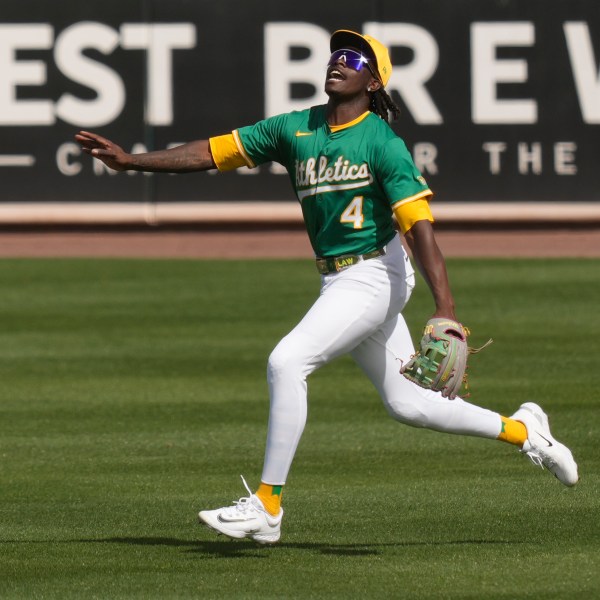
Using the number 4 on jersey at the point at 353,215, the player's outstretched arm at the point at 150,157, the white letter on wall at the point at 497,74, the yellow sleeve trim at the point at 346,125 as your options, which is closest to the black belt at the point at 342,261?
the number 4 on jersey at the point at 353,215

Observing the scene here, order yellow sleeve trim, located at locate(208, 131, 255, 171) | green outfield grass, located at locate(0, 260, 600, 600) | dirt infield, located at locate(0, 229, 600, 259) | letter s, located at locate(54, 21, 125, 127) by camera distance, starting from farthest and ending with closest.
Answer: letter s, located at locate(54, 21, 125, 127) → dirt infield, located at locate(0, 229, 600, 259) → yellow sleeve trim, located at locate(208, 131, 255, 171) → green outfield grass, located at locate(0, 260, 600, 600)

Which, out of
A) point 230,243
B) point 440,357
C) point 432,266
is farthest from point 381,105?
point 230,243

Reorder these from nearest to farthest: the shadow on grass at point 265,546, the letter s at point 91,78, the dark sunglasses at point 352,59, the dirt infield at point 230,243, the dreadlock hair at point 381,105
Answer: the shadow on grass at point 265,546 < the dark sunglasses at point 352,59 < the dreadlock hair at point 381,105 < the dirt infield at point 230,243 < the letter s at point 91,78

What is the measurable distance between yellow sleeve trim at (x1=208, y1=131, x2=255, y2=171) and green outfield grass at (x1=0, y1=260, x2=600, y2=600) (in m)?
1.55

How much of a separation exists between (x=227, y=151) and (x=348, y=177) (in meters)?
0.66

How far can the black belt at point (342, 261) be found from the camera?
21.8ft

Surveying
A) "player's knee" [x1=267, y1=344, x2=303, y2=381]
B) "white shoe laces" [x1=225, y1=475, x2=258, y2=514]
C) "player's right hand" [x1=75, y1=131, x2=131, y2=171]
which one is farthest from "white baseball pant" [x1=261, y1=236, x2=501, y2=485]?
"player's right hand" [x1=75, y1=131, x2=131, y2=171]

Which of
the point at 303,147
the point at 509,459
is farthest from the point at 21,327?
the point at 303,147

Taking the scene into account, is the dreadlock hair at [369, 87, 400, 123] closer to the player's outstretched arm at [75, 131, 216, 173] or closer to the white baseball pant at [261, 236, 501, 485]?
the white baseball pant at [261, 236, 501, 485]

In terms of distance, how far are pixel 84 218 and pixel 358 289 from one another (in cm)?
1399

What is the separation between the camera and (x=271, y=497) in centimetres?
642

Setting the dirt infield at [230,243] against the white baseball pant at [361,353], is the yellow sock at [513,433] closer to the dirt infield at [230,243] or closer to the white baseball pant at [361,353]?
the white baseball pant at [361,353]

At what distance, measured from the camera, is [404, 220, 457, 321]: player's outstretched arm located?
634 cm

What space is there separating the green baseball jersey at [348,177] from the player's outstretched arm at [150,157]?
368 millimetres
